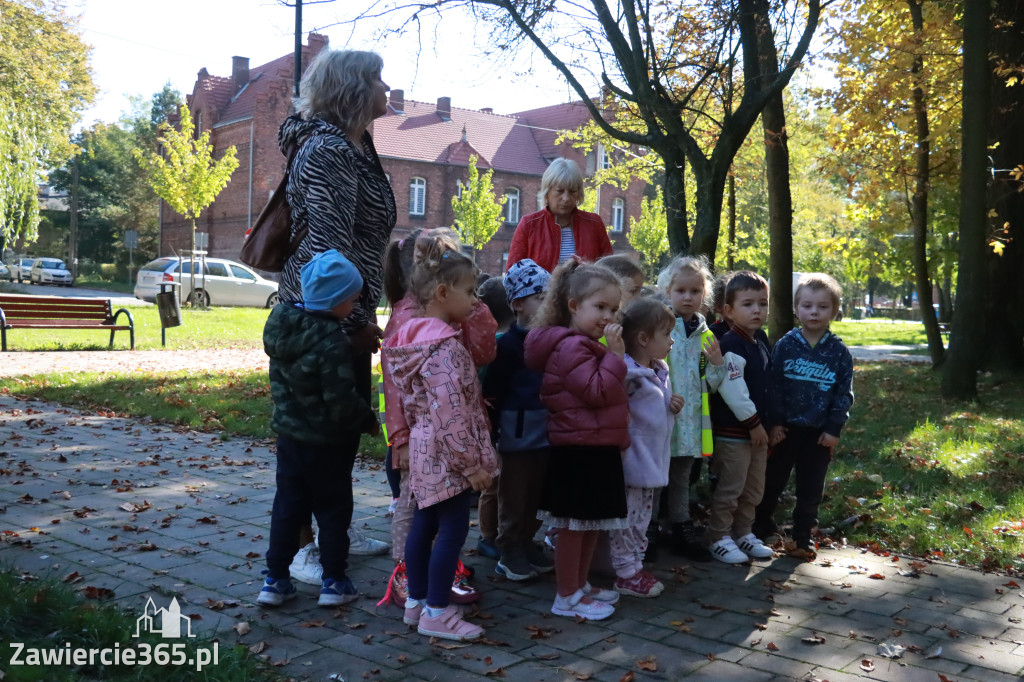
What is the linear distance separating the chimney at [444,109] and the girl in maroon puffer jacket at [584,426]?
54276mm

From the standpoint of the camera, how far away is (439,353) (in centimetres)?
404

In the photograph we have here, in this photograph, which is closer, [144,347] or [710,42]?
[710,42]

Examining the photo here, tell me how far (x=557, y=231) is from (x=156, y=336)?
1555 cm

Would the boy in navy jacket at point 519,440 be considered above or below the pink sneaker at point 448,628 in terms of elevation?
above

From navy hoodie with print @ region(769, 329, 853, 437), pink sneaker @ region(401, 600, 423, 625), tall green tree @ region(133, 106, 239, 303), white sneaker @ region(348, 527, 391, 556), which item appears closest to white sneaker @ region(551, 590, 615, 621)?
pink sneaker @ region(401, 600, 423, 625)

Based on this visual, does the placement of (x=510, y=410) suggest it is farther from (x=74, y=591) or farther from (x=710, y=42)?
(x=710, y=42)

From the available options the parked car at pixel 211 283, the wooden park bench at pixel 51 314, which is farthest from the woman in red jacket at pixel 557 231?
the parked car at pixel 211 283

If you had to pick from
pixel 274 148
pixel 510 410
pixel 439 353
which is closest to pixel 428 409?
pixel 439 353

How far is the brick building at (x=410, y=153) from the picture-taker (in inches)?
1885

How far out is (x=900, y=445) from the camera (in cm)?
845

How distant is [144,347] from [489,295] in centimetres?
1370

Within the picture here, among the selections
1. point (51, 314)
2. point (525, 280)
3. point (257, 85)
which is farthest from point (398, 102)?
point (525, 280)

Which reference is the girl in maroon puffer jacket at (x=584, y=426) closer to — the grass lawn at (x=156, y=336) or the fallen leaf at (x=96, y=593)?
the fallen leaf at (x=96, y=593)

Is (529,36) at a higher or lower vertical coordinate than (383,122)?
lower
